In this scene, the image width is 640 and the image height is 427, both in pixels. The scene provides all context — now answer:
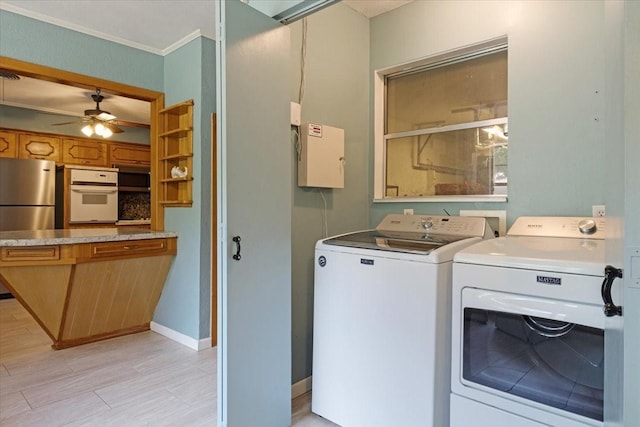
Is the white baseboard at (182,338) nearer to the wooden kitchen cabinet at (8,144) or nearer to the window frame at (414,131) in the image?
the window frame at (414,131)

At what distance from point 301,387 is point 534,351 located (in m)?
1.34

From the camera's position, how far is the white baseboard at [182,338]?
3.02m

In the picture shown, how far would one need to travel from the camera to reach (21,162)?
453cm

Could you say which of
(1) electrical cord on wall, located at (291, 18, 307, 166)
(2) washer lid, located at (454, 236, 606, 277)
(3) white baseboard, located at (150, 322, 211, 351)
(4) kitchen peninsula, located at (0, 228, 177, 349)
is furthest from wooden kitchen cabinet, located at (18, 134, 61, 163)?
(2) washer lid, located at (454, 236, 606, 277)

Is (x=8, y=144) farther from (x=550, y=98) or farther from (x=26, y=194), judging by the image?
(x=550, y=98)

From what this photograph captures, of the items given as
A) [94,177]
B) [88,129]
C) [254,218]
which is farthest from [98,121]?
[254,218]

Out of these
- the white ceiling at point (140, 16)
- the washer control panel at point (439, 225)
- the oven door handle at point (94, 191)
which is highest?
the white ceiling at point (140, 16)

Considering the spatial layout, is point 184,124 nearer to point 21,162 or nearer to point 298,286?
point 298,286

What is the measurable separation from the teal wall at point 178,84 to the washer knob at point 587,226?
8.25 ft

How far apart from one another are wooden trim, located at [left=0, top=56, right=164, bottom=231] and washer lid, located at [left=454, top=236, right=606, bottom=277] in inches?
111

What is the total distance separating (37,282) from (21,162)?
104 inches

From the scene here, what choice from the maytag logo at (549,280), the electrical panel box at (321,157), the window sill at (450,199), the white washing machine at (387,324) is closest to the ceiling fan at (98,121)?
the electrical panel box at (321,157)

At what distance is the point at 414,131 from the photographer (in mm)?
2570

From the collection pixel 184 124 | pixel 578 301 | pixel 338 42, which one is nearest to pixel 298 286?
pixel 578 301
